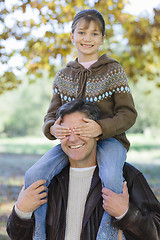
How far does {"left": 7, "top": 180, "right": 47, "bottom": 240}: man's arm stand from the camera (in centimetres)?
274

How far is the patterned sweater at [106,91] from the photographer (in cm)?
289

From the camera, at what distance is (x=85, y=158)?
2.81 m

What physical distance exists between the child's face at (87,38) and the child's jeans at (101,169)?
77cm

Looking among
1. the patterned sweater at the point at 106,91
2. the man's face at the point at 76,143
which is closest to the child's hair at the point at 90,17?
the patterned sweater at the point at 106,91

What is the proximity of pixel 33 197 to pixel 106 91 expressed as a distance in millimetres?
1033

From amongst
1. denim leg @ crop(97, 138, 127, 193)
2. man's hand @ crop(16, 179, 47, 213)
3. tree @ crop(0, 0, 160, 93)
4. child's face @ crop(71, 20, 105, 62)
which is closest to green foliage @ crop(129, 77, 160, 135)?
tree @ crop(0, 0, 160, 93)

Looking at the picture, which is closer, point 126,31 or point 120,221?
point 120,221

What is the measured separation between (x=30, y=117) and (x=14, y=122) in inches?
92.6

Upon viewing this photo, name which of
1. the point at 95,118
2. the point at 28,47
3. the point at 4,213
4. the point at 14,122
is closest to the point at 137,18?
the point at 28,47

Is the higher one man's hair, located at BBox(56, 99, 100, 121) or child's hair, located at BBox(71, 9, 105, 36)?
child's hair, located at BBox(71, 9, 105, 36)

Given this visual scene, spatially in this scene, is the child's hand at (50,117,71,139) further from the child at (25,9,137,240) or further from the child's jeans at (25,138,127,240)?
the child's jeans at (25,138,127,240)

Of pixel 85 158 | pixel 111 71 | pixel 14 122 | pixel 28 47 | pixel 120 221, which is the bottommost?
pixel 14 122

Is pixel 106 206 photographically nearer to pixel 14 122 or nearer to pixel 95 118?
pixel 95 118

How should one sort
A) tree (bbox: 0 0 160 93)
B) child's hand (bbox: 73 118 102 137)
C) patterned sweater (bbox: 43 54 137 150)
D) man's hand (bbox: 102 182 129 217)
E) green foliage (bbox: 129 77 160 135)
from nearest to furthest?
1. man's hand (bbox: 102 182 129 217)
2. child's hand (bbox: 73 118 102 137)
3. patterned sweater (bbox: 43 54 137 150)
4. tree (bbox: 0 0 160 93)
5. green foliage (bbox: 129 77 160 135)
